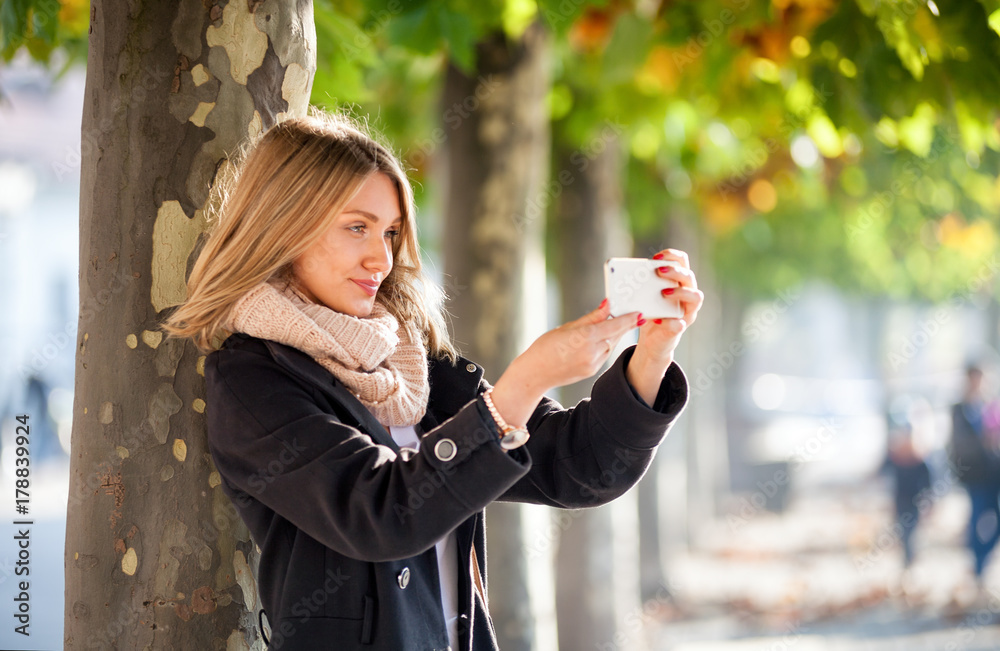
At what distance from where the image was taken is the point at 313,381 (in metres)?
1.82

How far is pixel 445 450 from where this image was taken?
1635mm

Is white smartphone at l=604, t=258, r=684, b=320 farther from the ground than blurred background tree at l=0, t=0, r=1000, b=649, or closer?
closer

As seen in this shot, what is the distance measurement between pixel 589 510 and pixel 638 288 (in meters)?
4.33

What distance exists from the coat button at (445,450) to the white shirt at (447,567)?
1.31 feet

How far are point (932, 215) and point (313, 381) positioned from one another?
9927 mm

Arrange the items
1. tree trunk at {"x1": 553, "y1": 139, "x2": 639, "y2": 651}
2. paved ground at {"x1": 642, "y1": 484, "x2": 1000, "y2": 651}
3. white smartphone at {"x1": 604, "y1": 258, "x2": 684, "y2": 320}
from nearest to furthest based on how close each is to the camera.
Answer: white smartphone at {"x1": 604, "y1": 258, "x2": 684, "y2": 320} < tree trunk at {"x1": 553, "y1": 139, "x2": 639, "y2": 651} < paved ground at {"x1": 642, "y1": 484, "x2": 1000, "y2": 651}

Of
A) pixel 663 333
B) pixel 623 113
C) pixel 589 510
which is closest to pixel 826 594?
pixel 589 510

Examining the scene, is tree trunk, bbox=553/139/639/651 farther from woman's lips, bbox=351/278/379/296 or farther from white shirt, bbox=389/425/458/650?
woman's lips, bbox=351/278/379/296

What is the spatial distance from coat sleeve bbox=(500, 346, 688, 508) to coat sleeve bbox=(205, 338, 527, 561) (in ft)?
1.33

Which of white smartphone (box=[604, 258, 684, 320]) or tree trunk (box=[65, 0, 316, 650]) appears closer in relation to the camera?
white smartphone (box=[604, 258, 684, 320])

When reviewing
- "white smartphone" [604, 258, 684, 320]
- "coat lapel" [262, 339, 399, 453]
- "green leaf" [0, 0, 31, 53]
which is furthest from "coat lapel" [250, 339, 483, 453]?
"green leaf" [0, 0, 31, 53]

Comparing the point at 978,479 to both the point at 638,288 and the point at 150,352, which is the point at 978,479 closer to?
the point at 638,288

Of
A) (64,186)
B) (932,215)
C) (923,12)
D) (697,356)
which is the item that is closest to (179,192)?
(923,12)

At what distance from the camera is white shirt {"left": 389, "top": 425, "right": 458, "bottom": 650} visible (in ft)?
6.62
